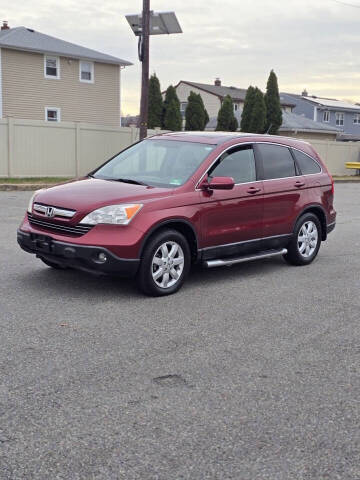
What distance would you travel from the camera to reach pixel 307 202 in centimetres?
872

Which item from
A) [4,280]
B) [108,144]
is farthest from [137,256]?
[108,144]

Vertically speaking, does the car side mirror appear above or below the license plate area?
above

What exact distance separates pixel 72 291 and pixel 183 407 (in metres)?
3.09

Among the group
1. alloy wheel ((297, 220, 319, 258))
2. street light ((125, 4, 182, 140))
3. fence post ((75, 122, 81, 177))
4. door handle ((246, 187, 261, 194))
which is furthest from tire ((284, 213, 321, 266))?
fence post ((75, 122, 81, 177))

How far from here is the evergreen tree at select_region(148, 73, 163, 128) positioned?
40.1 meters

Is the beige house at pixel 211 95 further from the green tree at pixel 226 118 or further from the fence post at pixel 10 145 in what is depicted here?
the fence post at pixel 10 145

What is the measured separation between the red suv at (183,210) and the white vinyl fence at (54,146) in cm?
1419

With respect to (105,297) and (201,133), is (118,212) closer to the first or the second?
(105,297)

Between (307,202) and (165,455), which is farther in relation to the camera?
(307,202)

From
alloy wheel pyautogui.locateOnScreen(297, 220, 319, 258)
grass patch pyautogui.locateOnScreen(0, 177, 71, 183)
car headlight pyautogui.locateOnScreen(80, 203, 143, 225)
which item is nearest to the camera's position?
car headlight pyautogui.locateOnScreen(80, 203, 143, 225)

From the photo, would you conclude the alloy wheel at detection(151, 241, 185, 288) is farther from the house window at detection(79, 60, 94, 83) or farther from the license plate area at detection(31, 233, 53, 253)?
the house window at detection(79, 60, 94, 83)

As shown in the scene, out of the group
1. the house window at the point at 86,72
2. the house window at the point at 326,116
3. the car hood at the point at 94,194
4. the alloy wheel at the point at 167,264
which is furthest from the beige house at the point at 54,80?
the house window at the point at 326,116

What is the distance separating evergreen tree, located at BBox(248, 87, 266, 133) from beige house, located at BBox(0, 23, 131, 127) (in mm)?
9481

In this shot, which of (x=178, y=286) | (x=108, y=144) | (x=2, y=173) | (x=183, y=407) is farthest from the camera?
(x=108, y=144)
